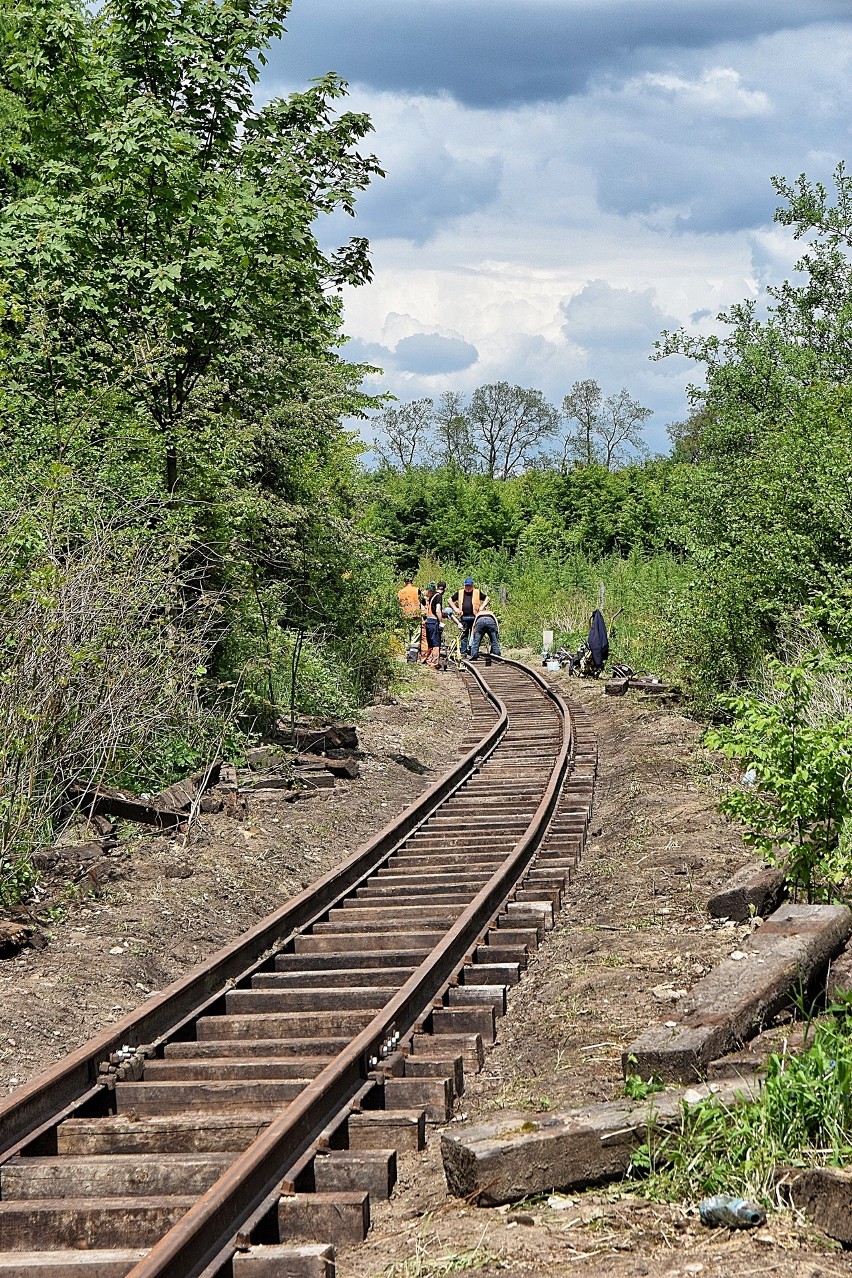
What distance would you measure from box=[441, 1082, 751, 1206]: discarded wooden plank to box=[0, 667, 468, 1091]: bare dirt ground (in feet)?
9.60

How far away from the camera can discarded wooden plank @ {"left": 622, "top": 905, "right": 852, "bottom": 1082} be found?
17.7 feet

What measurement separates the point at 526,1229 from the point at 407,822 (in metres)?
8.09

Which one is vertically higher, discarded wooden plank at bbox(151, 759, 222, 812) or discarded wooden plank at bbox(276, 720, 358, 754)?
discarded wooden plank at bbox(276, 720, 358, 754)

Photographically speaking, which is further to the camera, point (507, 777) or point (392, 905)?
point (507, 777)

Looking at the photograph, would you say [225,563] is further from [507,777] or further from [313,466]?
[313,466]

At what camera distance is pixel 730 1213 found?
4.22 m

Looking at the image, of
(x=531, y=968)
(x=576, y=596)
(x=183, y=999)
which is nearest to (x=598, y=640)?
(x=576, y=596)

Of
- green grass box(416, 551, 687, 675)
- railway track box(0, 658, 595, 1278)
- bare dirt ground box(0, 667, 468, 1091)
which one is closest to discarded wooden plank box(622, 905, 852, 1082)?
railway track box(0, 658, 595, 1278)

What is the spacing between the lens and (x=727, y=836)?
11352 millimetres

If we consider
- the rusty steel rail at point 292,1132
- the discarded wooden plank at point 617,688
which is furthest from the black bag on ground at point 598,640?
the rusty steel rail at point 292,1132

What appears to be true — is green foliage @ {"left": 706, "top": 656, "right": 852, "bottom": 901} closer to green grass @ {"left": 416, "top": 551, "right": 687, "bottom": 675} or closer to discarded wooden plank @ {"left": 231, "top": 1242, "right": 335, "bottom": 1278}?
discarded wooden plank @ {"left": 231, "top": 1242, "right": 335, "bottom": 1278}

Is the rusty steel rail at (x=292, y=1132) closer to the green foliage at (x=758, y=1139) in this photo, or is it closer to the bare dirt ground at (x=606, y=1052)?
the bare dirt ground at (x=606, y=1052)

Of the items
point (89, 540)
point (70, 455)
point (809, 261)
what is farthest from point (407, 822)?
point (809, 261)

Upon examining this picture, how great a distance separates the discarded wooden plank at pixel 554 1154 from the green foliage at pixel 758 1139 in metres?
0.07
